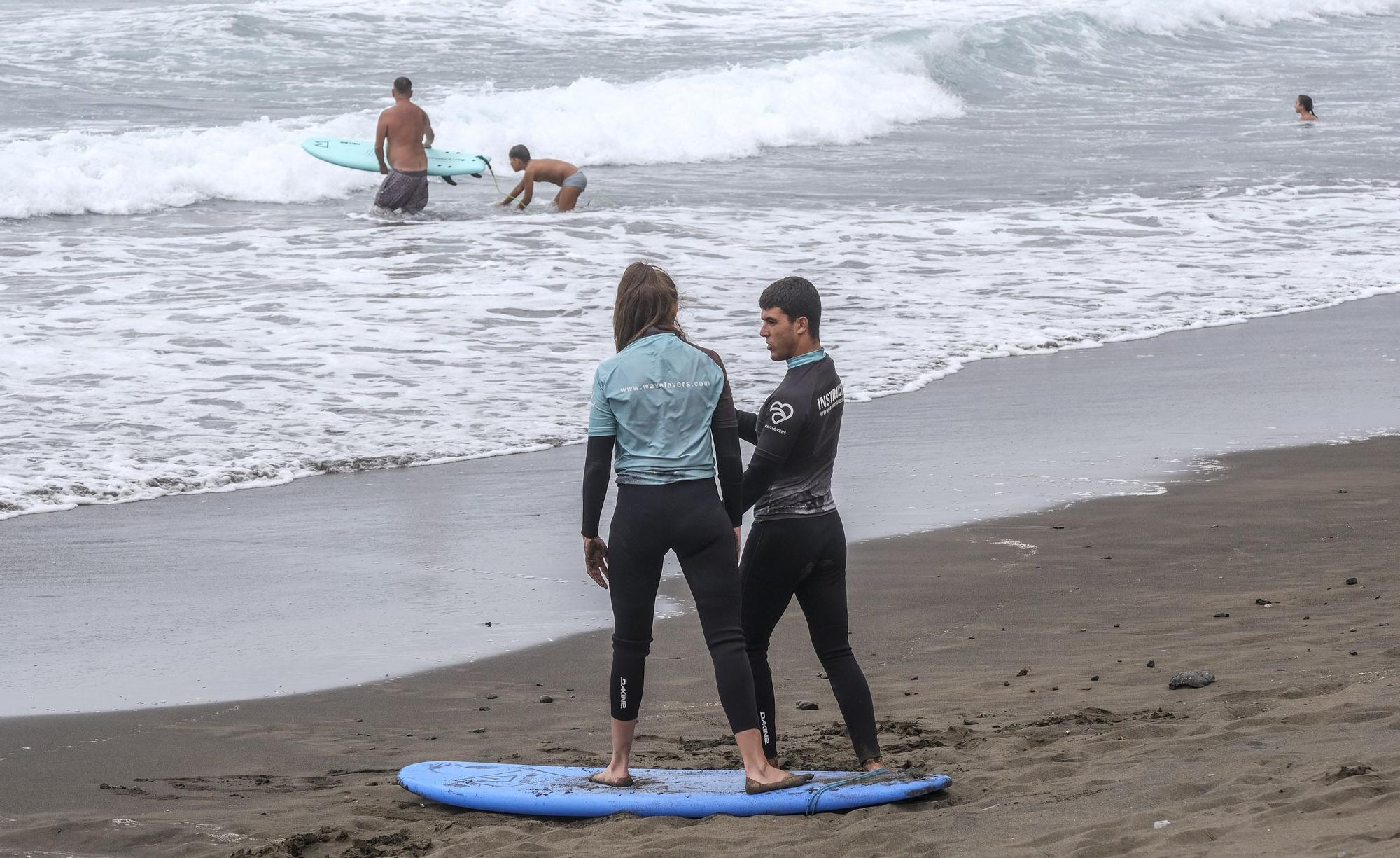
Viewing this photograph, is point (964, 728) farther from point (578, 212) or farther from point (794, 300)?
point (578, 212)

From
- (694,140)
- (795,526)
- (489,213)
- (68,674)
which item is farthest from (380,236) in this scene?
(795,526)

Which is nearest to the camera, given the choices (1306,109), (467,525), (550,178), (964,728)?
(964,728)

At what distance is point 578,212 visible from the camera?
1873 centimetres

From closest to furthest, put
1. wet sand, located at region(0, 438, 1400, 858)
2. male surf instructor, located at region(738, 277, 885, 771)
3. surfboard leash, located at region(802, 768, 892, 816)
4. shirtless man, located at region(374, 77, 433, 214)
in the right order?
wet sand, located at region(0, 438, 1400, 858)
surfboard leash, located at region(802, 768, 892, 816)
male surf instructor, located at region(738, 277, 885, 771)
shirtless man, located at region(374, 77, 433, 214)

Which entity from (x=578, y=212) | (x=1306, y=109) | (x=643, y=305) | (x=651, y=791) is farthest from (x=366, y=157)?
(x=651, y=791)

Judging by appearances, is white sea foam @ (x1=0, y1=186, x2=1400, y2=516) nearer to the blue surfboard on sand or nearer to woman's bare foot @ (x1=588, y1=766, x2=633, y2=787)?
the blue surfboard on sand

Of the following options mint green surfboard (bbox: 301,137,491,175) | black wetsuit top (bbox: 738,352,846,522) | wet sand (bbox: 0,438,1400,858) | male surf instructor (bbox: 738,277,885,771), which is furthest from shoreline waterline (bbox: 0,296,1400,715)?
mint green surfboard (bbox: 301,137,491,175)

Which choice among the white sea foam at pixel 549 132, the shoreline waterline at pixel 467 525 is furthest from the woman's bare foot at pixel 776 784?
the white sea foam at pixel 549 132

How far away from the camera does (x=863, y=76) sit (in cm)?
3097

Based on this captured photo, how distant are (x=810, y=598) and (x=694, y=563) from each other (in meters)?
0.38

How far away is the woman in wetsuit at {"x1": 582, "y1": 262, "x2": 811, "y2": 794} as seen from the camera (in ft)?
13.5

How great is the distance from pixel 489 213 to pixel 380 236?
1.97 metres

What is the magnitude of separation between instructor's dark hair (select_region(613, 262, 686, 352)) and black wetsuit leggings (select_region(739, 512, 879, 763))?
64cm

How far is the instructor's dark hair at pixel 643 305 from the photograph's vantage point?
13.8 feet
